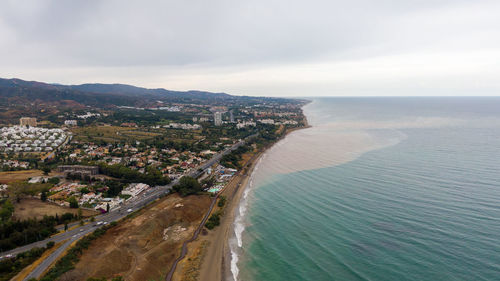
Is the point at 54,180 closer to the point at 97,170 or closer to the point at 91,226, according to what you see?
the point at 97,170

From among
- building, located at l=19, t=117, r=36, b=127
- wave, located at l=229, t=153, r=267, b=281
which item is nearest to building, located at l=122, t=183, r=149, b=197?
wave, located at l=229, t=153, r=267, b=281

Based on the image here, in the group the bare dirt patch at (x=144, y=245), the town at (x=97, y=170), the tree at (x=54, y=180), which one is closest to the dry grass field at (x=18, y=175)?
the town at (x=97, y=170)

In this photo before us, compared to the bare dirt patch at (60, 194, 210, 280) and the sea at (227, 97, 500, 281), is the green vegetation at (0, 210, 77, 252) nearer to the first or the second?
the bare dirt patch at (60, 194, 210, 280)

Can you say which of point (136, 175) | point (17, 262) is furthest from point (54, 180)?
point (17, 262)

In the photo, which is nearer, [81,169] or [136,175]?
[136,175]

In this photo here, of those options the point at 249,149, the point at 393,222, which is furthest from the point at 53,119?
the point at 393,222

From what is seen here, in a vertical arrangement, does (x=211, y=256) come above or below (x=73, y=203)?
below

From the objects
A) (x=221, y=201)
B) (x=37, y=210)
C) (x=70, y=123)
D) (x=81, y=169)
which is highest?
(x=70, y=123)

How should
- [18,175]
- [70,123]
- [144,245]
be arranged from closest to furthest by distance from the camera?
1. [144,245]
2. [18,175]
3. [70,123]
